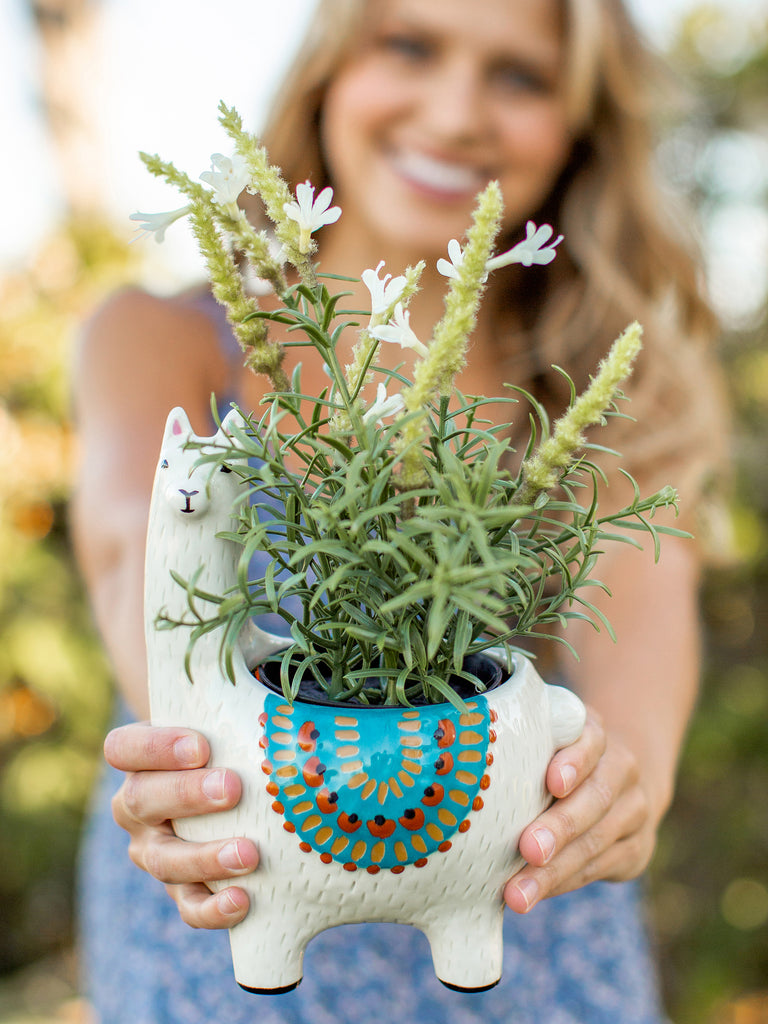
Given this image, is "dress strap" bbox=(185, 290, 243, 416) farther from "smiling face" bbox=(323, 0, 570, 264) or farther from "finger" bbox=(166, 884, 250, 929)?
"finger" bbox=(166, 884, 250, 929)

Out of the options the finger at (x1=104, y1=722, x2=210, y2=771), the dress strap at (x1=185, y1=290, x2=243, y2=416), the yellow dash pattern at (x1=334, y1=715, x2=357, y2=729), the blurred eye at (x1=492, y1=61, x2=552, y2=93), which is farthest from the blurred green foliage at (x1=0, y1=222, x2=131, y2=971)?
the yellow dash pattern at (x1=334, y1=715, x2=357, y2=729)

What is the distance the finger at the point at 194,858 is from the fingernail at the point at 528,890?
14 cm

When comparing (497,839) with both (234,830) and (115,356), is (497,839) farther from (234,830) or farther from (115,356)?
(115,356)

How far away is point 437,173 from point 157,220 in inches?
32.1

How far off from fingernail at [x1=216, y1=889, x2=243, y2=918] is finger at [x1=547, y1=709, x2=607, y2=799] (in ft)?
0.55

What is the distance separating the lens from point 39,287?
1.75 m

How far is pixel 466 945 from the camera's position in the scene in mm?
403

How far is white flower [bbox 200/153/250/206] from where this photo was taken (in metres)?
0.32

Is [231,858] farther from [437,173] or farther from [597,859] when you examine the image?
[437,173]

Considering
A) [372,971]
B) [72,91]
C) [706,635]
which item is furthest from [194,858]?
[72,91]

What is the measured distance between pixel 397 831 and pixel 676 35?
7.45 feet

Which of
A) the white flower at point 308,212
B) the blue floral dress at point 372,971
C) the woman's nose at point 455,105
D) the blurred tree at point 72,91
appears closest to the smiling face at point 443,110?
the woman's nose at point 455,105

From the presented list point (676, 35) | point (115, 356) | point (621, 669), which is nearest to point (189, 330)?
point (115, 356)

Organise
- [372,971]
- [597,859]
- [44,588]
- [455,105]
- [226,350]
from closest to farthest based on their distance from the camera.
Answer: [597,859] → [372,971] → [455,105] → [226,350] → [44,588]
